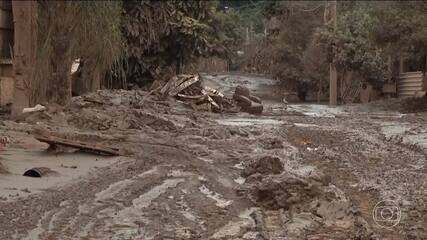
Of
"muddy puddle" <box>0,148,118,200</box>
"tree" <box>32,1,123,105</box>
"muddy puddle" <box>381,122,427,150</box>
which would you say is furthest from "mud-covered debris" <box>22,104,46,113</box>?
"muddy puddle" <box>381,122,427,150</box>

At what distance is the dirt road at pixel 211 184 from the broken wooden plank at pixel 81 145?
0.23 m

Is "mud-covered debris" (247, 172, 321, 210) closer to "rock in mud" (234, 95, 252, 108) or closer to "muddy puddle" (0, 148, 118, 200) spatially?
"muddy puddle" (0, 148, 118, 200)

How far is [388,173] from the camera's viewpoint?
10.6 m

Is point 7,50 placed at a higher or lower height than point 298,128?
higher

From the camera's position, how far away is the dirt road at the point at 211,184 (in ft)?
22.5

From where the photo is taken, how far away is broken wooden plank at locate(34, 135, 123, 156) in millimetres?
10469

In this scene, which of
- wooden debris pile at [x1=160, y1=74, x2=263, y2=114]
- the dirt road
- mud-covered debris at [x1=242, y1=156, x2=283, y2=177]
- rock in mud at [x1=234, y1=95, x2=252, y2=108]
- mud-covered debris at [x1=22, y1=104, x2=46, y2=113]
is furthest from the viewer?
rock in mud at [x1=234, y1=95, x2=252, y2=108]

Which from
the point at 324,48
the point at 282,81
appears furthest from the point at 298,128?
the point at 282,81

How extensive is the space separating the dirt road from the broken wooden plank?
0.23m

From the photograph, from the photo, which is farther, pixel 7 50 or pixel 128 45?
pixel 128 45

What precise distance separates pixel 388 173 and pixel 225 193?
3241mm

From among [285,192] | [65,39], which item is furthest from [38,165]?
[65,39]

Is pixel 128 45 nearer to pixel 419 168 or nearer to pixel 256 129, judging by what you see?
pixel 256 129

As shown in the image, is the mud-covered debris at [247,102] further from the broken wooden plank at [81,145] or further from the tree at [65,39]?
the broken wooden plank at [81,145]
